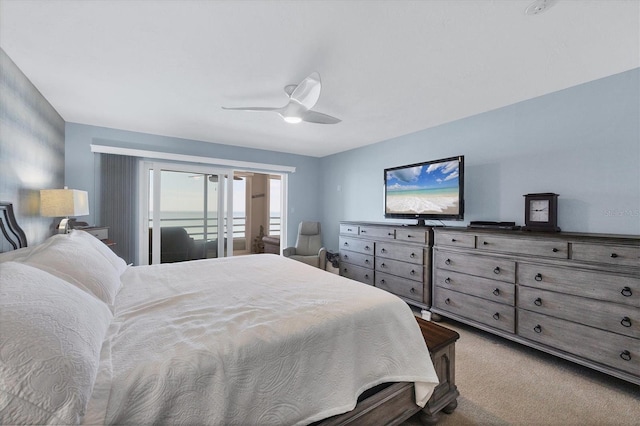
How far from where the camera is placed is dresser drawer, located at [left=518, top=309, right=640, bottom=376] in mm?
1905

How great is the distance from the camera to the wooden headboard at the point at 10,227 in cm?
189

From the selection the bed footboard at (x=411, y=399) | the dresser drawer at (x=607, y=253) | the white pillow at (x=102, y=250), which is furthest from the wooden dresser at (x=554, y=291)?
the white pillow at (x=102, y=250)

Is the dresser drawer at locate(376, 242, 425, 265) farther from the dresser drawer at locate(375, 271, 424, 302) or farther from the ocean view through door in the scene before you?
the ocean view through door

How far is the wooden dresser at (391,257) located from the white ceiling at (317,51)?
63.1 inches

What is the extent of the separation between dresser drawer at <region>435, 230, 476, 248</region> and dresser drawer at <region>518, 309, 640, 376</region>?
0.75 metres

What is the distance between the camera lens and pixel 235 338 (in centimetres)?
112

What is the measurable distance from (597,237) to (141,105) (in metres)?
4.49

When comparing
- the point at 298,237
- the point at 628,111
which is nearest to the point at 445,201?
the point at 628,111

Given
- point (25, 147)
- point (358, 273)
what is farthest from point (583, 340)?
point (25, 147)

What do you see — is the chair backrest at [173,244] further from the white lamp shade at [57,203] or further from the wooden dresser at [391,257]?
the wooden dresser at [391,257]

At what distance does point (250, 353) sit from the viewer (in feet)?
3.52

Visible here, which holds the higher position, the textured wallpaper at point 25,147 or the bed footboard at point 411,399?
the textured wallpaper at point 25,147

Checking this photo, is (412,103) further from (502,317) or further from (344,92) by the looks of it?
(502,317)

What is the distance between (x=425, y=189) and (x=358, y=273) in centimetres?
164
